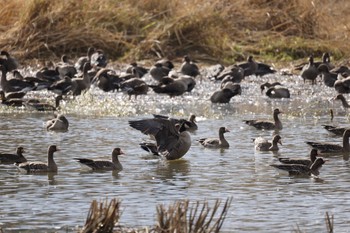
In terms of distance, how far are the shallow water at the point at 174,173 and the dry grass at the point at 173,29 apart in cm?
497

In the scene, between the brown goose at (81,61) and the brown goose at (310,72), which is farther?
the brown goose at (81,61)

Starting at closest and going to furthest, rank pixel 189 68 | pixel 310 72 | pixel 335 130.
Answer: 1. pixel 335 130
2. pixel 310 72
3. pixel 189 68

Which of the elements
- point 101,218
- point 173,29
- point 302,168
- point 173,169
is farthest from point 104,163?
point 173,29

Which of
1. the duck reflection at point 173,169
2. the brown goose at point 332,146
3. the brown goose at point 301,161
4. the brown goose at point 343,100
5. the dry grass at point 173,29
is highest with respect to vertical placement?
the dry grass at point 173,29

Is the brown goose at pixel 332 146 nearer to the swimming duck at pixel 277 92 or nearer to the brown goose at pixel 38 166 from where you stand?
the brown goose at pixel 38 166

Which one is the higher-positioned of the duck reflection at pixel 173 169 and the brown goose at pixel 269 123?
the brown goose at pixel 269 123

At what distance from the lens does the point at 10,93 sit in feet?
73.2

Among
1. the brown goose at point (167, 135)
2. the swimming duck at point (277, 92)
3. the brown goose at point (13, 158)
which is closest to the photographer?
the brown goose at point (13, 158)

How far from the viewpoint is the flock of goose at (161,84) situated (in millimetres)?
15758

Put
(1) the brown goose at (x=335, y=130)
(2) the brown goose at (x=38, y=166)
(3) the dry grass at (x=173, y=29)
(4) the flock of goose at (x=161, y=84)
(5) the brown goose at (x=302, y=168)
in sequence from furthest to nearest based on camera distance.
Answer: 1. (3) the dry grass at (x=173, y=29)
2. (1) the brown goose at (x=335, y=130)
3. (4) the flock of goose at (x=161, y=84)
4. (2) the brown goose at (x=38, y=166)
5. (5) the brown goose at (x=302, y=168)

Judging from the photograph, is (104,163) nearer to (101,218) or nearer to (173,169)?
(173,169)

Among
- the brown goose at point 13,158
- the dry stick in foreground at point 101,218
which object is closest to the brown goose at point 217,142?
the brown goose at point 13,158

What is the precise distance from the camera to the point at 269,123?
60.2ft

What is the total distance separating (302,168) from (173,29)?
13.8 metres
